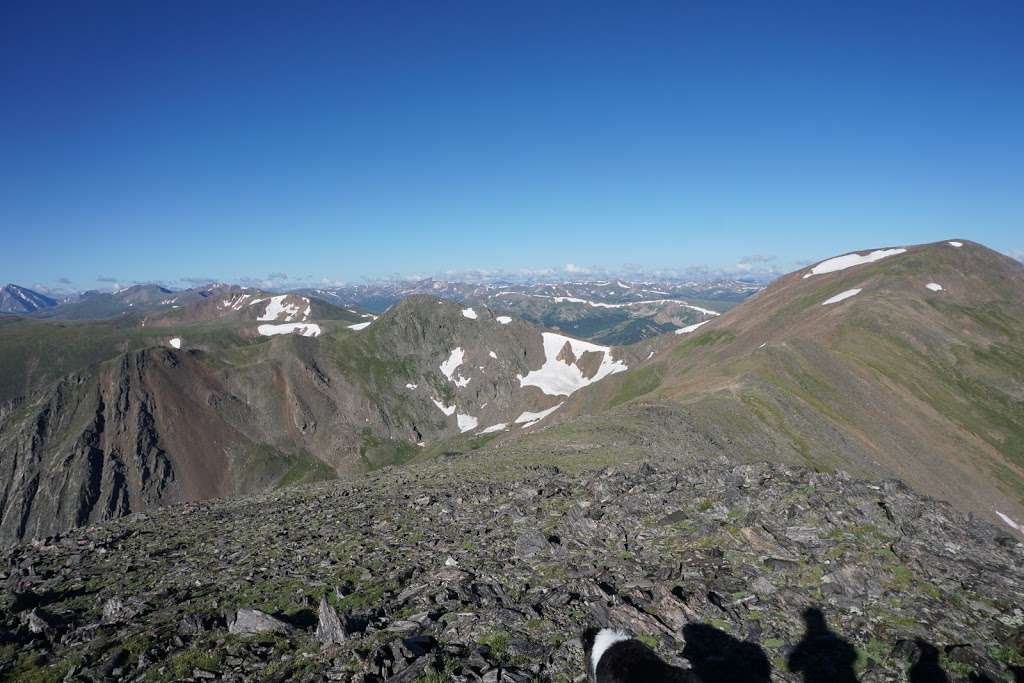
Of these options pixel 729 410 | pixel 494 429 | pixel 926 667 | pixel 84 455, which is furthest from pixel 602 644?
pixel 84 455

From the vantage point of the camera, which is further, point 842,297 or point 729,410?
point 842,297

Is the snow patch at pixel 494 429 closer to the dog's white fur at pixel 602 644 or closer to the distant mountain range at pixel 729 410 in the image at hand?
the distant mountain range at pixel 729 410

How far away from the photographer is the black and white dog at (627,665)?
5574 millimetres

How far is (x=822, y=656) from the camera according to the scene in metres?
12.4

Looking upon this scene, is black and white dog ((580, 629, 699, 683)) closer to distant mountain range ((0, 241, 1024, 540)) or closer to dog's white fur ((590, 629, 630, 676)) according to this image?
dog's white fur ((590, 629, 630, 676))

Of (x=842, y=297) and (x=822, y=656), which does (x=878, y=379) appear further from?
(x=822, y=656)

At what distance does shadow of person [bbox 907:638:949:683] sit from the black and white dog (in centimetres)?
1032

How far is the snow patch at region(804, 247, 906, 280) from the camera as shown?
166 meters

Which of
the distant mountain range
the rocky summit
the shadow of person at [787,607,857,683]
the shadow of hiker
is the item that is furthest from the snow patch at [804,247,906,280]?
the shadow of hiker

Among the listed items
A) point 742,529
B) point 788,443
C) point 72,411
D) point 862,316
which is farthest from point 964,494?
point 72,411

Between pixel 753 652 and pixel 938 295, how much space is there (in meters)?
161

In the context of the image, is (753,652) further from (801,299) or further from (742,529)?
(801,299)

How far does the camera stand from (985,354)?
363 ft

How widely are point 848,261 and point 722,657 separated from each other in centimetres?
19770
